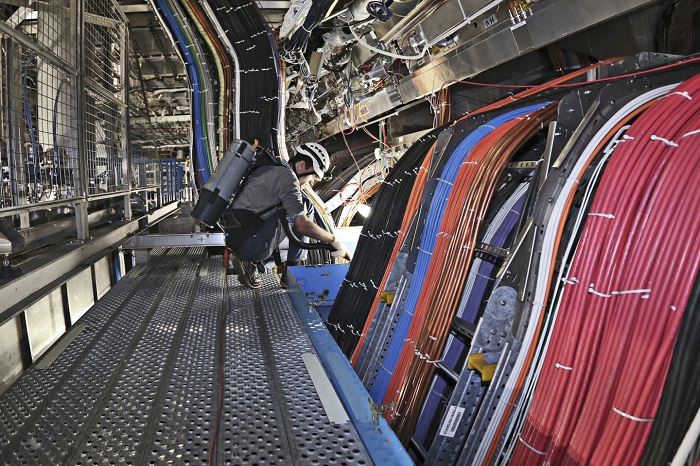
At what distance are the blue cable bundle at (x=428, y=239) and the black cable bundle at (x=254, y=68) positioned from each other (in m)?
2.54

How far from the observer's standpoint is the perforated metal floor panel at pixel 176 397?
1.41 m

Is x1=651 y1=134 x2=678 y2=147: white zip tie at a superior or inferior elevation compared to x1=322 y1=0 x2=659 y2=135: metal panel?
inferior

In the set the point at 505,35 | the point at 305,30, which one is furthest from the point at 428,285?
the point at 305,30

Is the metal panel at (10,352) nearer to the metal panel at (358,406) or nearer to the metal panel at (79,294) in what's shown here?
the metal panel at (79,294)

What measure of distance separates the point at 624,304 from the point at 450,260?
0.90 metres

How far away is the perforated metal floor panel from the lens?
141 centimetres

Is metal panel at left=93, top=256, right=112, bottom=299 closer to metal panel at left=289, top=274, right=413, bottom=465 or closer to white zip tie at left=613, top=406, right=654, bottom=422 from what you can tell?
metal panel at left=289, top=274, right=413, bottom=465

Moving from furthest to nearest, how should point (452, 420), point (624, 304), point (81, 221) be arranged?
point (81, 221), point (452, 420), point (624, 304)

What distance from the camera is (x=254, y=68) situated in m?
4.53

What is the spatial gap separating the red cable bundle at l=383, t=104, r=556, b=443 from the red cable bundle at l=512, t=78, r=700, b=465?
61cm

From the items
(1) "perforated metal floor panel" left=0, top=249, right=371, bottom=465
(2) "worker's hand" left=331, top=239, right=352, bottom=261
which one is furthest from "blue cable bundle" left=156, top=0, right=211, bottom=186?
(1) "perforated metal floor panel" left=0, top=249, right=371, bottom=465

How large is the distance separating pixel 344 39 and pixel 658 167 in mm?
3557

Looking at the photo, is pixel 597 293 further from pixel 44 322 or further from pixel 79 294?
pixel 79 294

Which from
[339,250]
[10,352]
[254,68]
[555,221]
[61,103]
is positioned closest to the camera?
[555,221]
